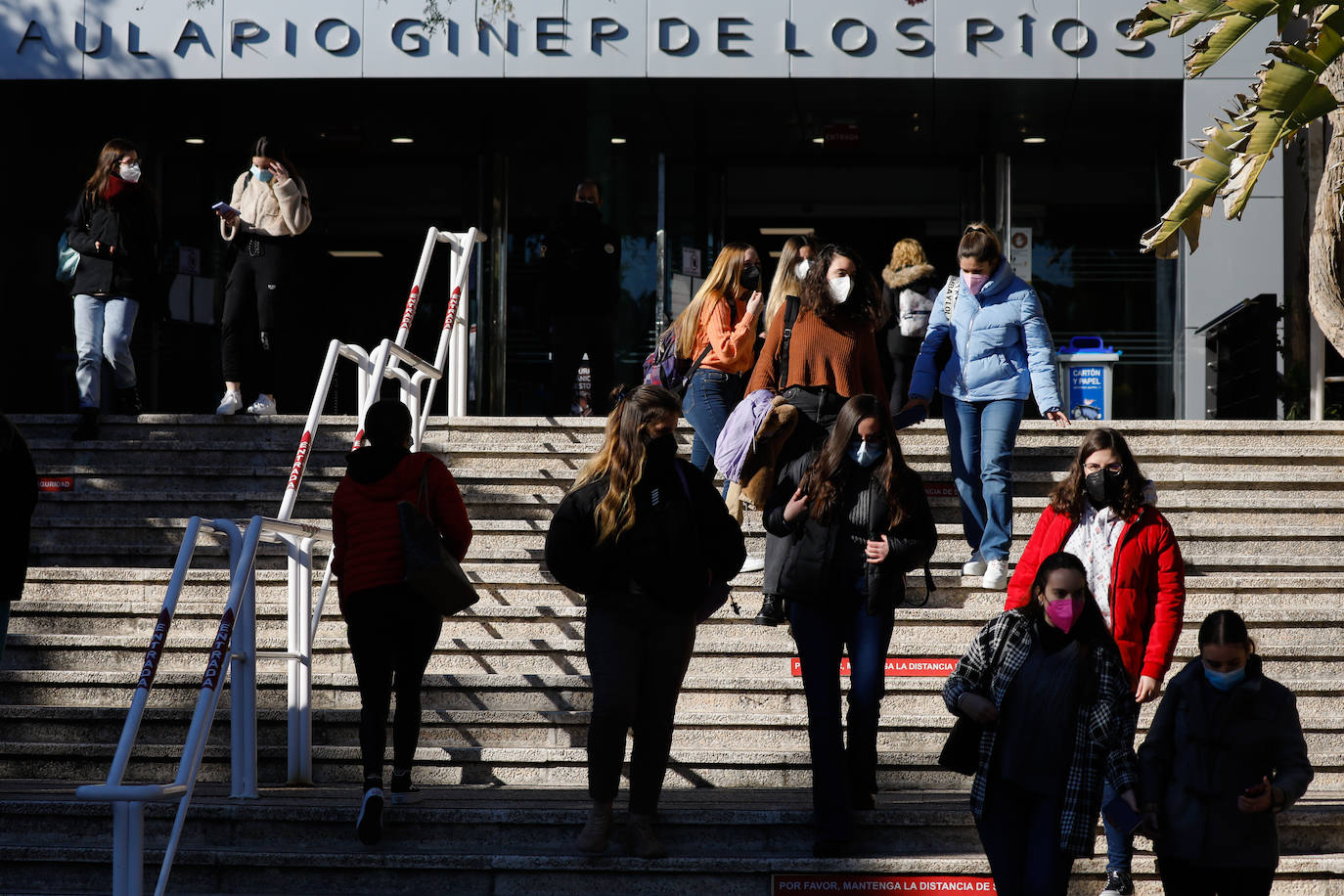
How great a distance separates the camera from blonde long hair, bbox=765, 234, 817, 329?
29.2ft

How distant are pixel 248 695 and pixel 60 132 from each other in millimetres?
10747

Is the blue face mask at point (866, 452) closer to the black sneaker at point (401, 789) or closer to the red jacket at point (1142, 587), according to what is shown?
the red jacket at point (1142, 587)

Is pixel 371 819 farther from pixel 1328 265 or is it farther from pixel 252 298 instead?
pixel 1328 265

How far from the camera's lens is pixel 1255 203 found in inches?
562

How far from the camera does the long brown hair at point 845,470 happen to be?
636cm

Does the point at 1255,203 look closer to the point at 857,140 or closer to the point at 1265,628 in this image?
the point at 857,140

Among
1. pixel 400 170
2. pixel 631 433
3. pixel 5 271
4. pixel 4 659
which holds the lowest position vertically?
pixel 4 659

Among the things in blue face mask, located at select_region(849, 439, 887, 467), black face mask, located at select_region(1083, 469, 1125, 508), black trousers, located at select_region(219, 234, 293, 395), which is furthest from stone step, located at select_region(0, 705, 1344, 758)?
black trousers, located at select_region(219, 234, 293, 395)

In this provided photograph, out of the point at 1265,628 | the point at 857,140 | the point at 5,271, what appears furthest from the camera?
the point at 857,140

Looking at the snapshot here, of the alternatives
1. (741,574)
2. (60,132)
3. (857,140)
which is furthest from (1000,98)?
(60,132)

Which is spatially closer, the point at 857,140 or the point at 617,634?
the point at 617,634

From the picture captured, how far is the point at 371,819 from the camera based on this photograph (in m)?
6.16

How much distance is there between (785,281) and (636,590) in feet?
11.0

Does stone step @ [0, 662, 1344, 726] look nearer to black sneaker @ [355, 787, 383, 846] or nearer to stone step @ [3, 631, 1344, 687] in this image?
stone step @ [3, 631, 1344, 687]
